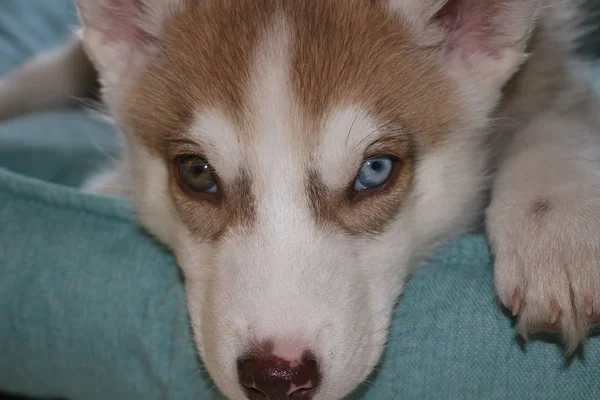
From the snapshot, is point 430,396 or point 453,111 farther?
point 453,111

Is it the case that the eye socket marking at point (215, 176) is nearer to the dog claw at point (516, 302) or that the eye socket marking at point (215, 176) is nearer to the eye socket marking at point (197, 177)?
the eye socket marking at point (197, 177)

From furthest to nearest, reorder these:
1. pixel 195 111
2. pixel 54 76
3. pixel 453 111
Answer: pixel 54 76 < pixel 453 111 < pixel 195 111

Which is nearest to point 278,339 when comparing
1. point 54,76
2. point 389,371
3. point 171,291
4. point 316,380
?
point 316,380

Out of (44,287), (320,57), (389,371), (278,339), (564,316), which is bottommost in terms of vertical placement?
(44,287)

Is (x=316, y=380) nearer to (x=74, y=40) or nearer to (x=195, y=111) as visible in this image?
(x=195, y=111)

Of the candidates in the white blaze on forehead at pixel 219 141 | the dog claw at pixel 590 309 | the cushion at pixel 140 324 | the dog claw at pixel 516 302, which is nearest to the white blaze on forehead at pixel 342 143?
the white blaze on forehead at pixel 219 141

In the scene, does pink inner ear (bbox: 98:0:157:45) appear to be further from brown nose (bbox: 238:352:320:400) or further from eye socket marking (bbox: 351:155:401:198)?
brown nose (bbox: 238:352:320:400)

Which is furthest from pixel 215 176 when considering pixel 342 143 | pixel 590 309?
pixel 590 309
